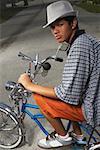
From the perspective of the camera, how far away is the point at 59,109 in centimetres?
350

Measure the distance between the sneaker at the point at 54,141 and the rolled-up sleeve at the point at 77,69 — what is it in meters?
0.74

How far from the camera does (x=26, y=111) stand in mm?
4055

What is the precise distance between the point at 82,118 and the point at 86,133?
0.39 m

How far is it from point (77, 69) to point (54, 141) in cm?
116

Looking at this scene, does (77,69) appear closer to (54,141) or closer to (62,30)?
(62,30)

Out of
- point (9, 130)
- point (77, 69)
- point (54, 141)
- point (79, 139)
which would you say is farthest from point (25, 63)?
point (77, 69)

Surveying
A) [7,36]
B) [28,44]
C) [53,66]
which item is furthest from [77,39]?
[7,36]

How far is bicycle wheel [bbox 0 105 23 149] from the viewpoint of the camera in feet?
13.5

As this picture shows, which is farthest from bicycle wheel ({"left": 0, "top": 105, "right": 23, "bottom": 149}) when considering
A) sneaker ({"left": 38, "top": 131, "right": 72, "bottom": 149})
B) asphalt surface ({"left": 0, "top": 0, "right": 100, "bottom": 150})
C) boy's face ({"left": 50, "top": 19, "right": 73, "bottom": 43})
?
boy's face ({"left": 50, "top": 19, "right": 73, "bottom": 43})

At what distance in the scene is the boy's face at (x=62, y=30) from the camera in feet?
10.6

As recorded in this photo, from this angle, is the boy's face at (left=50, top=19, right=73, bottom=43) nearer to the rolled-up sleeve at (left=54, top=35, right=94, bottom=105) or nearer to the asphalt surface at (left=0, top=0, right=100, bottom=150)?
the rolled-up sleeve at (left=54, top=35, right=94, bottom=105)

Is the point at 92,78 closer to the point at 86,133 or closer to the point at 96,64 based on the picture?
the point at 96,64

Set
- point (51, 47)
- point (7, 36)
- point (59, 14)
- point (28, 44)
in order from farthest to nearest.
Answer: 1. point (7, 36)
2. point (28, 44)
3. point (51, 47)
4. point (59, 14)

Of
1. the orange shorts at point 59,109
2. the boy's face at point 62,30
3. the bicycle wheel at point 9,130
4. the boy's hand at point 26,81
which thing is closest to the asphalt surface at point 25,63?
the bicycle wheel at point 9,130
